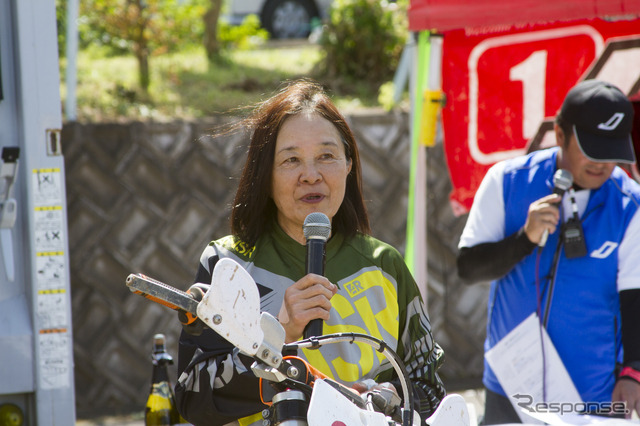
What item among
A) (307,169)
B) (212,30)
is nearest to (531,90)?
(307,169)

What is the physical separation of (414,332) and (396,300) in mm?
98

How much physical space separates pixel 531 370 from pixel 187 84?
505 centimetres

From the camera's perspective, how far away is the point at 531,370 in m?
2.92

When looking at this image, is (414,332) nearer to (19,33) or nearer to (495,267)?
(495,267)

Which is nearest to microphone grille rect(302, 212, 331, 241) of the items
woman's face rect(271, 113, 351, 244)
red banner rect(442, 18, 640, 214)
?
woman's face rect(271, 113, 351, 244)

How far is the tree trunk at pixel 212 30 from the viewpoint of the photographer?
7.72 meters

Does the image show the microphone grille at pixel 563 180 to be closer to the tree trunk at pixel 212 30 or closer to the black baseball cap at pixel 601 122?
the black baseball cap at pixel 601 122

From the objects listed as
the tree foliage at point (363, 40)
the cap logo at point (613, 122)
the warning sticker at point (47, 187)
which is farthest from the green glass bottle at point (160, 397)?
the tree foliage at point (363, 40)

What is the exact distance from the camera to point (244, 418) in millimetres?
1934

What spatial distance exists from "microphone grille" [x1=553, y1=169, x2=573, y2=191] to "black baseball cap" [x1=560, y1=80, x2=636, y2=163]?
10cm

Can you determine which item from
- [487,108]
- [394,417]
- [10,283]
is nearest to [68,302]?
[10,283]

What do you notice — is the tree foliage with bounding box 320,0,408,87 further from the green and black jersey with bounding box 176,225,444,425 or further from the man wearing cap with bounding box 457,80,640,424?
the green and black jersey with bounding box 176,225,444,425

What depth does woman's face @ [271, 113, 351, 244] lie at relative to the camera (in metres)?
2.05

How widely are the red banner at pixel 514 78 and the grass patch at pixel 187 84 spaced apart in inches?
96.1
